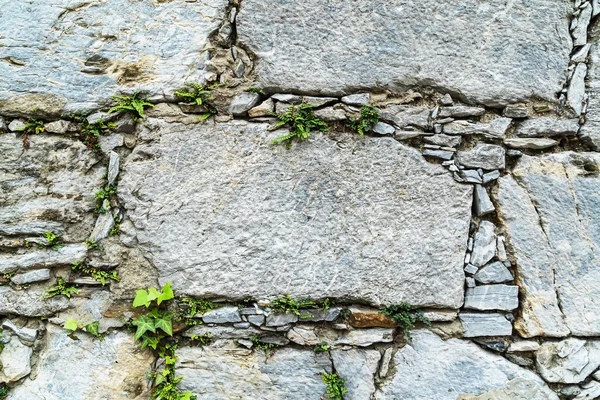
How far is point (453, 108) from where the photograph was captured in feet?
7.66

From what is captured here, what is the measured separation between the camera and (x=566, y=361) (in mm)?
2309

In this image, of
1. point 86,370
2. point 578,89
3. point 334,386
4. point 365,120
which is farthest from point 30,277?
point 578,89

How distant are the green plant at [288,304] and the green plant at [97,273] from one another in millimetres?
920

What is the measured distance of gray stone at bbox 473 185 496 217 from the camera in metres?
2.33

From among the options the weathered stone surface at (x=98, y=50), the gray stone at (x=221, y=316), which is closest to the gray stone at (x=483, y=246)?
the gray stone at (x=221, y=316)

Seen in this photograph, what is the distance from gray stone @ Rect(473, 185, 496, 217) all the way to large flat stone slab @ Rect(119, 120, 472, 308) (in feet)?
0.21

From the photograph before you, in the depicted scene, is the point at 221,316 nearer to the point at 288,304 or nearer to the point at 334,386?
the point at 288,304

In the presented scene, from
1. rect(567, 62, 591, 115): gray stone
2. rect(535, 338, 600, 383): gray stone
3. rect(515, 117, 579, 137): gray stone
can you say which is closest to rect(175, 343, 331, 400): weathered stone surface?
rect(535, 338, 600, 383): gray stone

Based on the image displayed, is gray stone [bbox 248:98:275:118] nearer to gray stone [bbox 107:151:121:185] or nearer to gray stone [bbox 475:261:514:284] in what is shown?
gray stone [bbox 107:151:121:185]

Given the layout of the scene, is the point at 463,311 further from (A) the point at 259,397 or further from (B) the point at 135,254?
(B) the point at 135,254

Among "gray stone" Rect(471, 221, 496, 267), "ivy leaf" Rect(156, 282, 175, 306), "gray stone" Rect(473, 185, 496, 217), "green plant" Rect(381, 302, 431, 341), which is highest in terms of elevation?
"gray stone" Rect(473, 185, 496, 217)

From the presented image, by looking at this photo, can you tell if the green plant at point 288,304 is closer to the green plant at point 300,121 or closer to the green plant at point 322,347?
the green plant at point 322,347

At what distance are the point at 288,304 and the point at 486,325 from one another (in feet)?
3.84

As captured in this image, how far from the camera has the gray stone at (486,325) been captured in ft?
7.61
